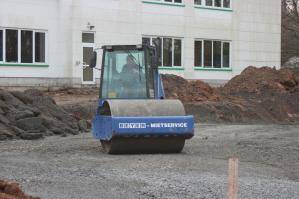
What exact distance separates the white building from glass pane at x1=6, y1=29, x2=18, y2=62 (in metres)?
0.05

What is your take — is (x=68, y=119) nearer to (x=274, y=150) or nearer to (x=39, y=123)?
(x=39, y=123)

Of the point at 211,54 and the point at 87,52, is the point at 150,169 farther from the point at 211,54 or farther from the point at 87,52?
the point at 211,54

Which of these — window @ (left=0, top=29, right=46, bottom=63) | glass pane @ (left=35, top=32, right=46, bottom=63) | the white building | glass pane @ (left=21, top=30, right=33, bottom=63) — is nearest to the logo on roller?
the white building

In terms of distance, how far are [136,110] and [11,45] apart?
62.6 feet

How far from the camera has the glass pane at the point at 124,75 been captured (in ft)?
54.5

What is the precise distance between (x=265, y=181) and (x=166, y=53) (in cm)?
2719

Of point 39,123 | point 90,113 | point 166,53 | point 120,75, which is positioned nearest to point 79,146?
point 120,75

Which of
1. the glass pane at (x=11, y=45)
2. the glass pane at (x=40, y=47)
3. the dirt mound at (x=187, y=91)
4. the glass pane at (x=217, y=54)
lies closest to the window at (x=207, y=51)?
the glass pane at (x=217, y=54)

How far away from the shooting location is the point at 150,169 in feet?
42.3

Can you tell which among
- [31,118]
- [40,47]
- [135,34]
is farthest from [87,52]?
[31,118]

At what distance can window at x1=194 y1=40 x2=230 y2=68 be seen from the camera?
40250 millimetres

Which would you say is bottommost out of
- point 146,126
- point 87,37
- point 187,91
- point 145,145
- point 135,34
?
point 145,145

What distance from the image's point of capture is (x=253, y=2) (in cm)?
4269

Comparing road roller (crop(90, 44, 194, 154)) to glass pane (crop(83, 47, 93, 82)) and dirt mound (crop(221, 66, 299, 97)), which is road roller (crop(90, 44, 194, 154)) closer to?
dirt mound (crop(221, 66, 299, 97))
